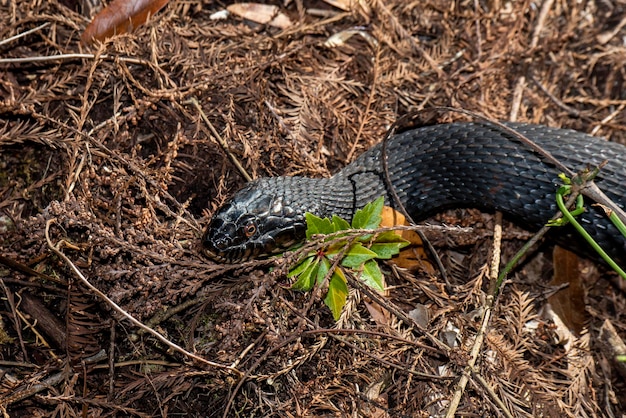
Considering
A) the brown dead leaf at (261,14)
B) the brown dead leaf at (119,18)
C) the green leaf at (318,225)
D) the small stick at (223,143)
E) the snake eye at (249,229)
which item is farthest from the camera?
the brown dead leaf at (261,14)

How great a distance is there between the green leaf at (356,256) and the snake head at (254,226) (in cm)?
62

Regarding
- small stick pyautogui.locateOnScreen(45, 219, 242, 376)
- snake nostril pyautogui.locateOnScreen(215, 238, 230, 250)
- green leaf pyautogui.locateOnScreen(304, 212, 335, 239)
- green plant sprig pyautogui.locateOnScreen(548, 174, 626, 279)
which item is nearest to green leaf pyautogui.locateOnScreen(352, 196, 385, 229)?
green leaf pyautogui.locateOnScreen(304, 212, 335, 239)

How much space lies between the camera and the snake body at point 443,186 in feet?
17.8

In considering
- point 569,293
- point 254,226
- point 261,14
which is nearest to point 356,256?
point 254,226

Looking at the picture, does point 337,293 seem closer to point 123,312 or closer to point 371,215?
point 371,215

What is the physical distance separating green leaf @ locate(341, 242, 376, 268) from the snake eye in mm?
798

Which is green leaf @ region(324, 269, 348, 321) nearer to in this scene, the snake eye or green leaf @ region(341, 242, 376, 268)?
green leaf @ region(341, 242, 376, 268)

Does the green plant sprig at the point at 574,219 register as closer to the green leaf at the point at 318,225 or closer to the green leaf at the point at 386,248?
the green leaf at the point at 386,248

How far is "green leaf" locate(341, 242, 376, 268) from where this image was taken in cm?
506

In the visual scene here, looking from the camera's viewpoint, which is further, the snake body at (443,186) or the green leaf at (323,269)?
the snake body at (443,186)

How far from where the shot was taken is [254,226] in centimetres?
541

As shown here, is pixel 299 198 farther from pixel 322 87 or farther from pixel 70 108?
pixel 70 108

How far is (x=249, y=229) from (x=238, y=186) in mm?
650

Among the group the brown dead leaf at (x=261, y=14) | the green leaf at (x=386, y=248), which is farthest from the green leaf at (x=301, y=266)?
the brown dead leaf at (x=261, y=14)
